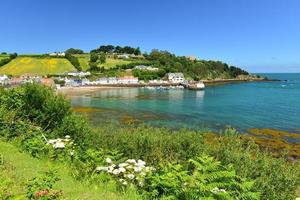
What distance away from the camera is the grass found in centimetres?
775

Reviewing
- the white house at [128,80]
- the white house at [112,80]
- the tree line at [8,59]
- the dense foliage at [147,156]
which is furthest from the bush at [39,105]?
the tree line at [8,59]

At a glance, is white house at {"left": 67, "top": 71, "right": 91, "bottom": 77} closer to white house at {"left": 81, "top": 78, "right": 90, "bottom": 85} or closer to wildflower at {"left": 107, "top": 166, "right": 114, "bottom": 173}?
white house at {"left": 81, "top": 78, "right": 90, "bottom": 85}

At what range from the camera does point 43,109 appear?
1733 centimetres

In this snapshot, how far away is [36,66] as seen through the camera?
525ft

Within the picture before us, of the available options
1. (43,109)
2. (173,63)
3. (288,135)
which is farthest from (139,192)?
(173,63)

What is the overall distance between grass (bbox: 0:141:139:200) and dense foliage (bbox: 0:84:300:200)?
0.40 metres

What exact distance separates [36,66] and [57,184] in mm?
160929

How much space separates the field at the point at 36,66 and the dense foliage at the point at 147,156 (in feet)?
463

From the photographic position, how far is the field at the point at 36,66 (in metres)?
153

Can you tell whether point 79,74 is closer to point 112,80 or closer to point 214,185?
point 112,80

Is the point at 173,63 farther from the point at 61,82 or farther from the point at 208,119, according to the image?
the point at 208,119

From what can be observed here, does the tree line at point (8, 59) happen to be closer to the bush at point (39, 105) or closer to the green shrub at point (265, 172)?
the bush at point (39, 105)

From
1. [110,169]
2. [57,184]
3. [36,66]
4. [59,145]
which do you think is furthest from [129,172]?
[36,66]

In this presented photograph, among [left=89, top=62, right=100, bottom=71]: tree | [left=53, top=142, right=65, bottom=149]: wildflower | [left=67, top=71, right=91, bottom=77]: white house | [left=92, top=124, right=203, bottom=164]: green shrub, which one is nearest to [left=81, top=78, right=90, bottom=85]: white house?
[left=67, top=71, right=91, bottom=77]: white house
